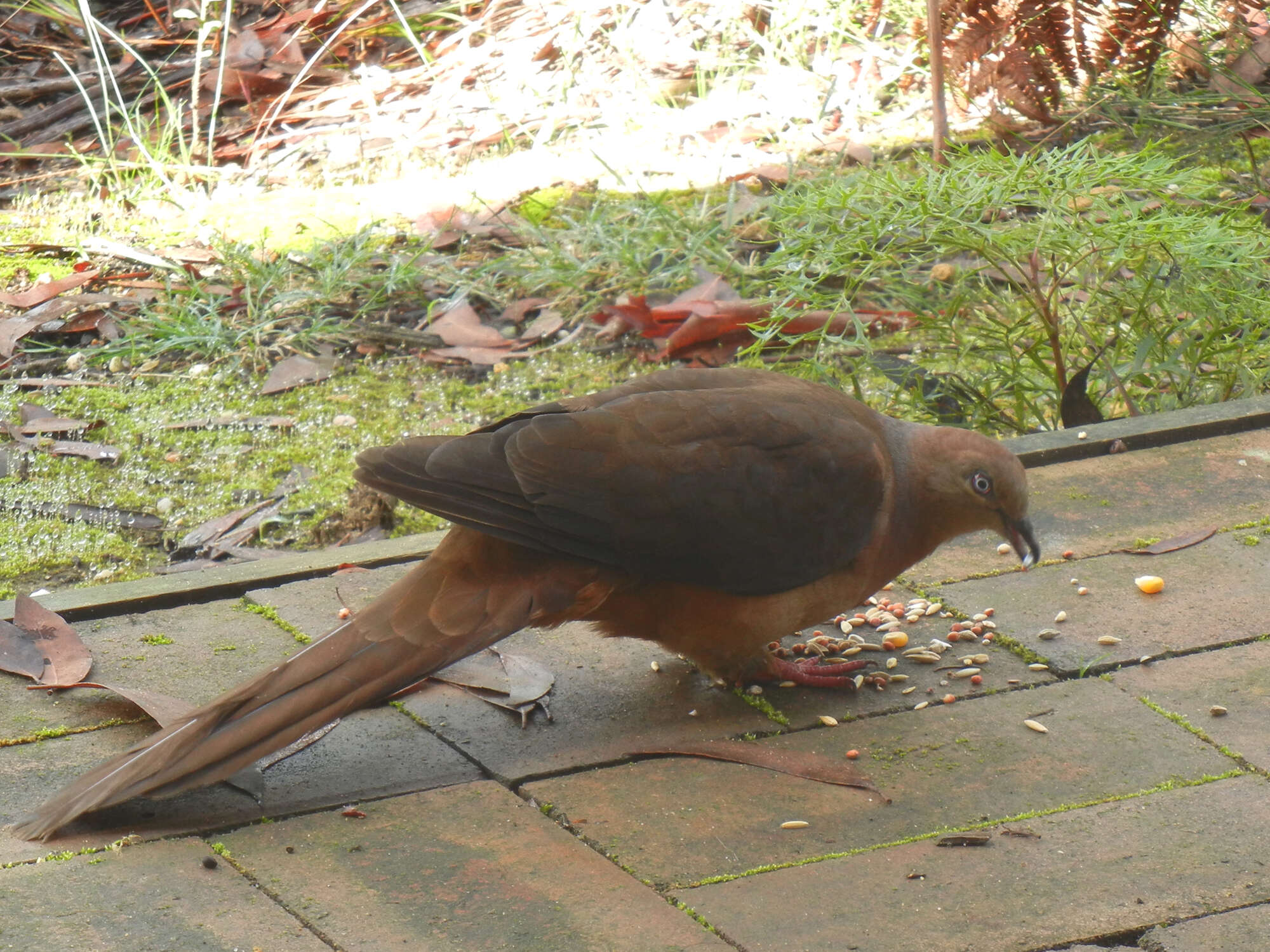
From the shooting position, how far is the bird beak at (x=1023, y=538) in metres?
3.35

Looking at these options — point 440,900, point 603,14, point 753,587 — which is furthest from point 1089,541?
point 603,14

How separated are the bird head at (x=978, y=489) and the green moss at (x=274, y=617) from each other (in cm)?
158

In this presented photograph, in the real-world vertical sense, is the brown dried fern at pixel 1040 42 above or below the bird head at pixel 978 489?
above

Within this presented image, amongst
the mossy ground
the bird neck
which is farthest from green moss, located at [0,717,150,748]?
the bird neck

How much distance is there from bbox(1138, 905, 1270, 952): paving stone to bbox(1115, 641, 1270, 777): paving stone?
58 cm

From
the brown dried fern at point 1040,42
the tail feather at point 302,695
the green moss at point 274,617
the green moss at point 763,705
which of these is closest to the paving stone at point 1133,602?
the green moss at point 763,705

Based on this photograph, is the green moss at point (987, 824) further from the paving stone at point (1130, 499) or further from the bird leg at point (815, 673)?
the paving stone at point (1130, 499)

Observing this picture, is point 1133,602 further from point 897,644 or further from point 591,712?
point 591,712

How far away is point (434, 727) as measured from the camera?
3.18m

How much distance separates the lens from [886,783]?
114 inches

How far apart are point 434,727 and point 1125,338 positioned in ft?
9.68

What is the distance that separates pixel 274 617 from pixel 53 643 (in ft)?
1.75

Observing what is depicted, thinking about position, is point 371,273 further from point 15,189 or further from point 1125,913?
point 1125,913

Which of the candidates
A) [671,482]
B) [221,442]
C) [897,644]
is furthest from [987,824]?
[221,442]
